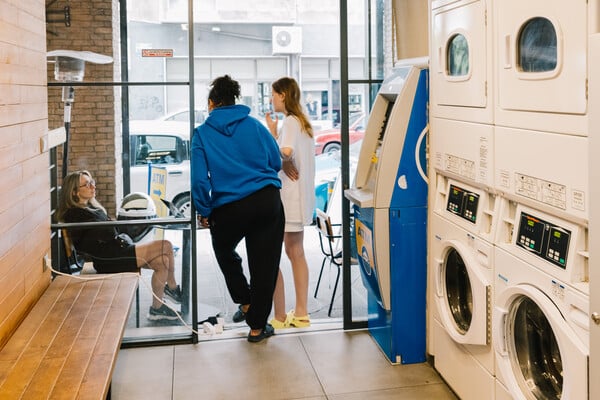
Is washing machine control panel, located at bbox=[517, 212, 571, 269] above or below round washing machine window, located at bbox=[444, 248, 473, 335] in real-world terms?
above

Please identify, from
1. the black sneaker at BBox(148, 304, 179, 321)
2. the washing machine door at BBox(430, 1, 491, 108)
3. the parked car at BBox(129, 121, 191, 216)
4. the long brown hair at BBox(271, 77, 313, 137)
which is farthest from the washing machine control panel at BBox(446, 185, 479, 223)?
the black sneaker at BBox(148, 304, 179, 321)

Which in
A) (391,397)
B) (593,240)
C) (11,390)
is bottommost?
(391,397)

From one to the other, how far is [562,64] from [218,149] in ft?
7.38

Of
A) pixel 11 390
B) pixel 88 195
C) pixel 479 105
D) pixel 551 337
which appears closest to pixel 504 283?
pixel 551 337

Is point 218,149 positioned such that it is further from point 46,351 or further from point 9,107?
point 46,351

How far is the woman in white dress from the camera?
4.53 meters

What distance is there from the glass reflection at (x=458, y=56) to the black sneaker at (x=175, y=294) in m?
2.17

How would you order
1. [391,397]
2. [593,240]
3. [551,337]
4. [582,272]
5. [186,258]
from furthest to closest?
[186,258]
[391,397]
[551,337]
[582,272]
[593,240]

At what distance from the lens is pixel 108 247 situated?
4363 millimetres

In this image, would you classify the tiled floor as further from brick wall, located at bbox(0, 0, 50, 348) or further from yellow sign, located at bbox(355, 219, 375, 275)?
brick wall, located at bbox(0, 0, 50, 348)

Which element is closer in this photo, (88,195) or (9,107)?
(9,107)

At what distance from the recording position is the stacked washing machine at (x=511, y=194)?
2334 mm

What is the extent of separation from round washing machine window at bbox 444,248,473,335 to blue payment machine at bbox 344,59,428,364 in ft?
1.27

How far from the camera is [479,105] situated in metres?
3.11
